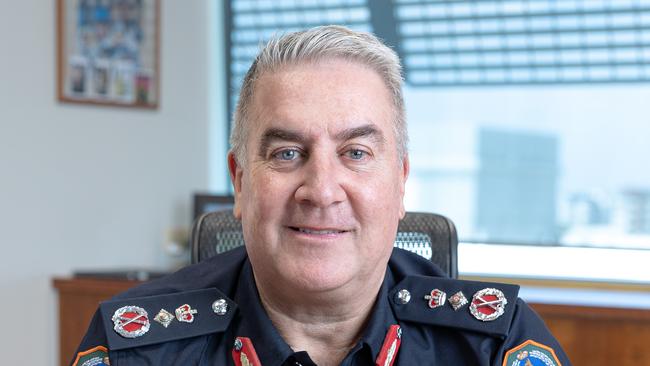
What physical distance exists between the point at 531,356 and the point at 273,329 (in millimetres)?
403

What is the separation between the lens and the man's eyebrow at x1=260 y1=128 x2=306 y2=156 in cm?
139

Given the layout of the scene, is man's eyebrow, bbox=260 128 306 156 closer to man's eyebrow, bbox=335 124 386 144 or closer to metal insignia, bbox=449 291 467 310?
man's eyebrow, bbox=335 124 386 144

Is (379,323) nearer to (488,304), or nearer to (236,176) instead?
(488,304)

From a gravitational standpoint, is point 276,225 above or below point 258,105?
below

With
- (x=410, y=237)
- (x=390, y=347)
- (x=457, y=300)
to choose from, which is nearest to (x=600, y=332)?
(x=410, y=237)

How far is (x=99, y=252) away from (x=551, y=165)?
6.58ft

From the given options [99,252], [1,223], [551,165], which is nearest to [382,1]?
[551,165]

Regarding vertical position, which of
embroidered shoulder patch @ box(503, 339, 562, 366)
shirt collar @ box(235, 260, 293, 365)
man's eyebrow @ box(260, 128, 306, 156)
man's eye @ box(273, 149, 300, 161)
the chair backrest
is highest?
man's eyebrow @ box(260, 128, 306, 156)

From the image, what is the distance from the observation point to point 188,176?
4.09 m

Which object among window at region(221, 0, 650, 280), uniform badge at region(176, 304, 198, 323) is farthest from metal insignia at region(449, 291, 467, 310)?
window at region(221, 0, 650, 280)

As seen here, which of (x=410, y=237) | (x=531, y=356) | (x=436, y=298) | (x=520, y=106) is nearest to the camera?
(x=531, y=356)

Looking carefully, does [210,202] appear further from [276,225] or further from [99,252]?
[276,225]

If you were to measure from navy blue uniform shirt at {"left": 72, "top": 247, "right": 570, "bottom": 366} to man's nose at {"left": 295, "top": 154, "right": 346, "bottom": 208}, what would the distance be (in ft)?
0.82

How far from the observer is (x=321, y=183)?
4.44 feet
